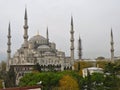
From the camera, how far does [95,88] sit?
30.8 metres

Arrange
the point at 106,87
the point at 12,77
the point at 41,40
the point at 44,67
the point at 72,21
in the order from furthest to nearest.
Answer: the point at 41,40 → the point at 44,67 → the point at 72,21 → the point at 12,77 → the point at 106,87

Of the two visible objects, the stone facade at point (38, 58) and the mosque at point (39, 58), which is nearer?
the mosque at point (39, 58)

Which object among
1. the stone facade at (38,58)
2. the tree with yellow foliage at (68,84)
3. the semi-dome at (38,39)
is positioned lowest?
the tree with yellow foliage at (68,84)

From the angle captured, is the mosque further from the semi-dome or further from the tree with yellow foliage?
the tree with yellow foliage

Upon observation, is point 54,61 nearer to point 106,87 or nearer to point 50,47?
point 50,47

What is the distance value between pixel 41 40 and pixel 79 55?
880 cm

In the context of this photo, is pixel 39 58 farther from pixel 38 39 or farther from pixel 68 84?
pixel 68 84

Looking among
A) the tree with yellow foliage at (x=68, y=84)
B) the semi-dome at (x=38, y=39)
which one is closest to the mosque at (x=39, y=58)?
the semi-dome at (x=38, y=39)

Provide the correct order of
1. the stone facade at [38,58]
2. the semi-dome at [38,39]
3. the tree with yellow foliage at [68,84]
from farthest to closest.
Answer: the semi-dome at [38,39] → the stone facade at [38,58] → the tree with yellow foliage at [68,84]

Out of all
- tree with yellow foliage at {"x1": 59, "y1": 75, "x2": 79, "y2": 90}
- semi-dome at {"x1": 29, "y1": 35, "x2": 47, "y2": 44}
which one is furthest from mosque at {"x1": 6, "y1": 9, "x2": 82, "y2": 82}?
tree with yellow foliage at {"x1": 59, "y1": 75, "x2": 79, "y2": 90}

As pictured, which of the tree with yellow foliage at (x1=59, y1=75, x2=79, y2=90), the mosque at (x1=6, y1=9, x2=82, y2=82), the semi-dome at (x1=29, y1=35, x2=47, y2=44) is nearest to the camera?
the tree with yellow foliage at (x1=59, y1=75, x2=79, y2=90)

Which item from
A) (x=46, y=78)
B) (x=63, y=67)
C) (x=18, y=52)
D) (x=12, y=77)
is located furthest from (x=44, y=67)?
(x=46, y=78)

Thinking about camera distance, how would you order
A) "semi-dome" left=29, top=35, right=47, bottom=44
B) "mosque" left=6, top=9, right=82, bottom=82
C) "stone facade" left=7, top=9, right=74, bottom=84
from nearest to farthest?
"mosque" left=6, top=9, right=82, bottom=82
"stone facade" left=7, top=9, right=74, bottom=84
"semi-dome" left=29, top=35, right=47, bottom=44

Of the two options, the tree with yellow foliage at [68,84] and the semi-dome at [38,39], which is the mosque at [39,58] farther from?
the tree with yellow foliage at [68,84]
